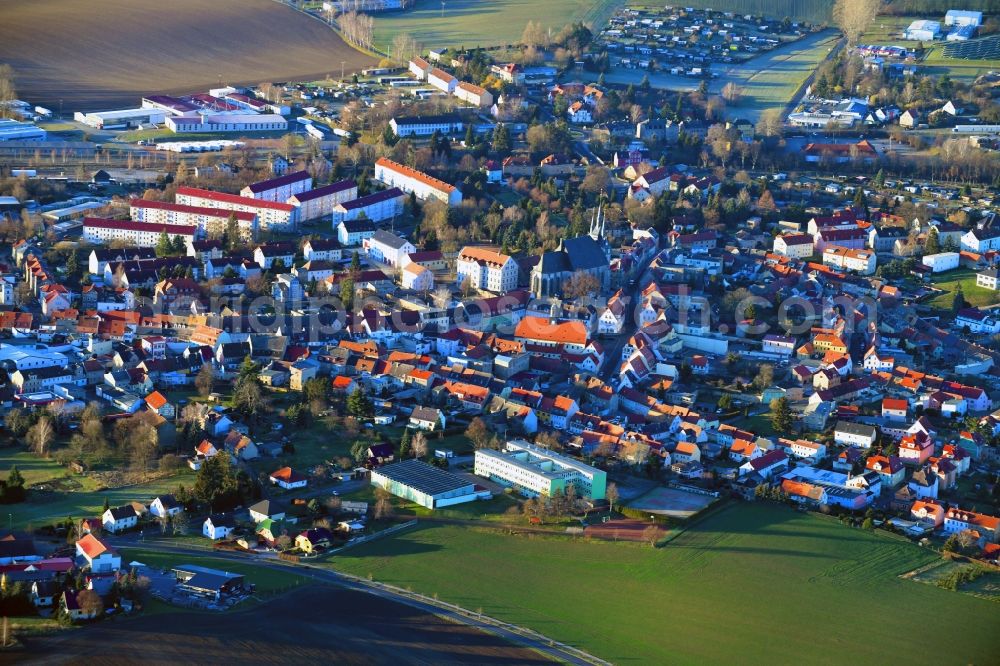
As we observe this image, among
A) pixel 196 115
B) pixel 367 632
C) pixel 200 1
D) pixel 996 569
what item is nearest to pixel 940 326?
pixel 996 569

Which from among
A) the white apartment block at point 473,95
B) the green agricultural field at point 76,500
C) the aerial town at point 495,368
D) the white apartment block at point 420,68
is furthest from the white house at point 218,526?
the white apartment block at point 420,68

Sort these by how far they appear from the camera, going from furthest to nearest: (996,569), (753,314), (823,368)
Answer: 1. (753,314)
2. (823,368)
3. (996,569)

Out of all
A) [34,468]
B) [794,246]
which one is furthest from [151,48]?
[34,468]

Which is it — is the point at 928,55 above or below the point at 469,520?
above

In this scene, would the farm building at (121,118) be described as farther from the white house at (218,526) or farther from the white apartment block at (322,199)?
the white house at (218,526)

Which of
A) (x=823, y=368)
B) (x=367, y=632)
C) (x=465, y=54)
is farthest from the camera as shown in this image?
(x=465, y=54)

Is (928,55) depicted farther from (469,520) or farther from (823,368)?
(469,520)
